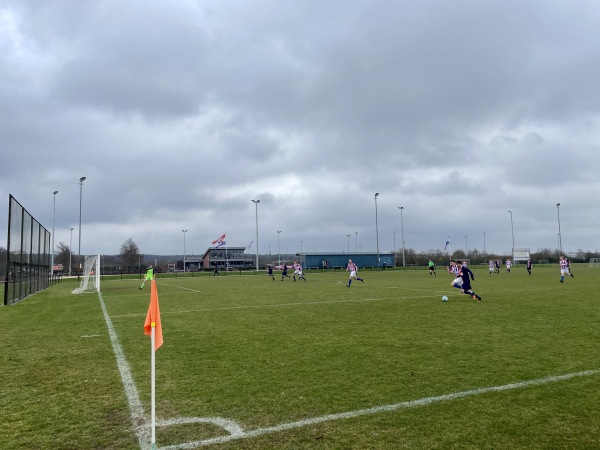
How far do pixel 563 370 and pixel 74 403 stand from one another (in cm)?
694

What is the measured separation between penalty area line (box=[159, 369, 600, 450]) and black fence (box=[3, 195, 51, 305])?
743 inches

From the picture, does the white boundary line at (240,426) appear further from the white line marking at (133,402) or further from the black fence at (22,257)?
the black fence at (22,257)

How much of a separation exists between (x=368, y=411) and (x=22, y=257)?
2422cm

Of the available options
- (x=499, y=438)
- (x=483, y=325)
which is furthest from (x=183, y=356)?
(x=483, y=325)

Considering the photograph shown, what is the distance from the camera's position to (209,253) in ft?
423

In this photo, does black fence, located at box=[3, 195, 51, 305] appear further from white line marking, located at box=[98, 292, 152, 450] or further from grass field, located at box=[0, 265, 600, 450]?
white line marking, located at box=[98, 292, 152, 450]

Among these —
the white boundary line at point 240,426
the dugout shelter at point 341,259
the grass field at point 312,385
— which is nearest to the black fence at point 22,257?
the grass field at point 312,385

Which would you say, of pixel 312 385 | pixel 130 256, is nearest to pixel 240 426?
pixel 312 385

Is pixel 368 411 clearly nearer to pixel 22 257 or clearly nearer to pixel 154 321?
pixel 154 321

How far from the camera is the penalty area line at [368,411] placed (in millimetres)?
4281

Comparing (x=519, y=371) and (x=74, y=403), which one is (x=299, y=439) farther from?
(x=519, y=371)

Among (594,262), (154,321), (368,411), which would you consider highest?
(154,321)

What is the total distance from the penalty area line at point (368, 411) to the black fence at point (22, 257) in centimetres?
1887

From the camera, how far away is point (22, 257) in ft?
76.9
